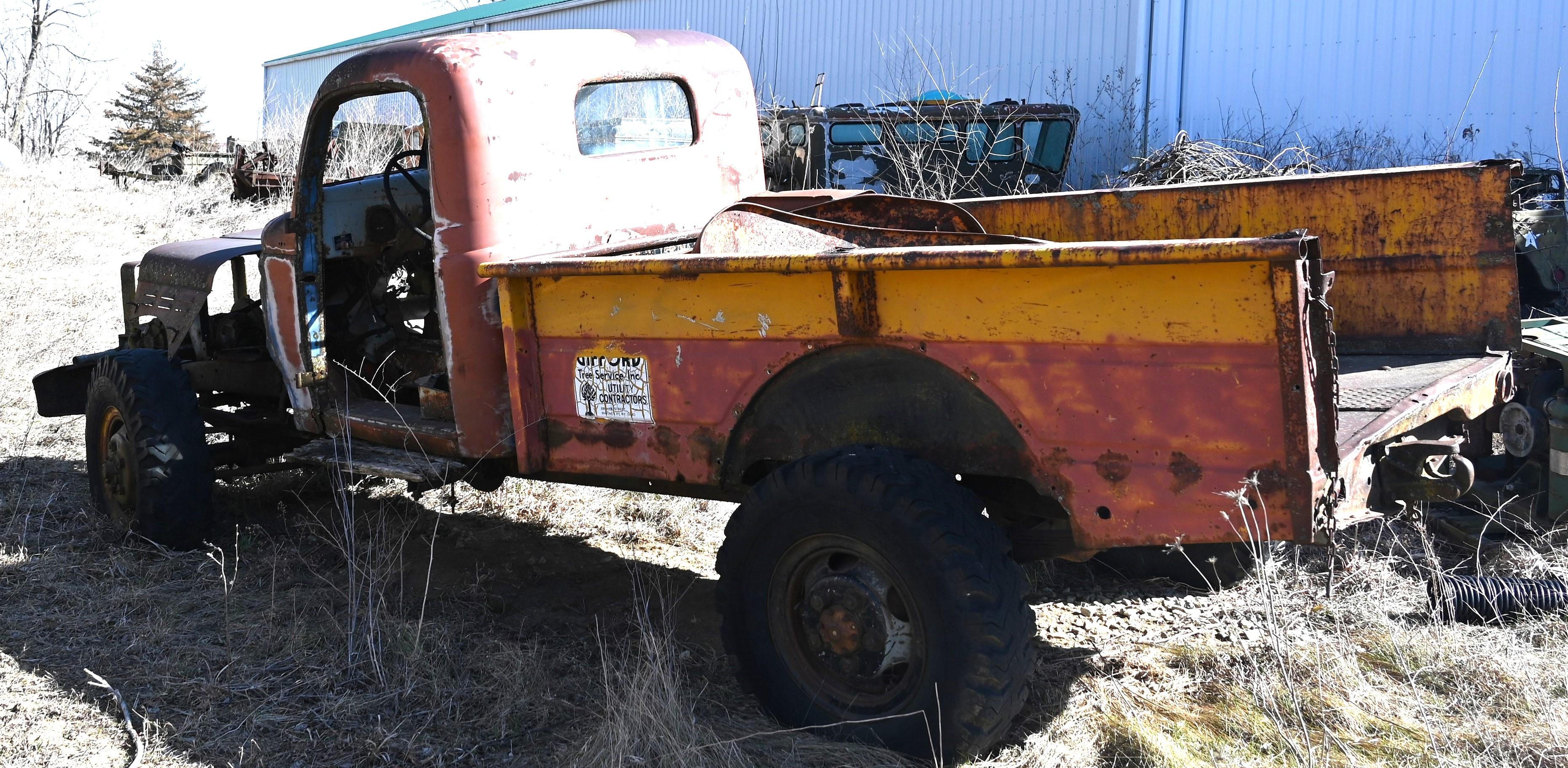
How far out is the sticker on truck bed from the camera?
3371 millimetres

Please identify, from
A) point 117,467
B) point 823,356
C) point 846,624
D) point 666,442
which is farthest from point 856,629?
point 117,467

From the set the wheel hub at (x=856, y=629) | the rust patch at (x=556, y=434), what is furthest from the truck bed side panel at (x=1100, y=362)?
the rust patch at (x=556, y=434)

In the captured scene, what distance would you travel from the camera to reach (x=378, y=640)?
3613 mm

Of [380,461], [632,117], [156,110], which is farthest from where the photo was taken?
[156,110]

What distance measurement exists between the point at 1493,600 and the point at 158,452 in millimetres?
4637

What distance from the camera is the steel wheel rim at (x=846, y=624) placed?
2.85 metres

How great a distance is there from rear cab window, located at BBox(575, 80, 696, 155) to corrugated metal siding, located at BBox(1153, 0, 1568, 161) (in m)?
6.98

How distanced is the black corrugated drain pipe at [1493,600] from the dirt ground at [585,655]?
54 mm

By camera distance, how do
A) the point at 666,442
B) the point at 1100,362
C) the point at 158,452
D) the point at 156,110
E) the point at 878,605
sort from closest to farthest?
the point at 1100,362
the point at 878,605
the point at 666,442
the point at 158,452
the point at 156,110

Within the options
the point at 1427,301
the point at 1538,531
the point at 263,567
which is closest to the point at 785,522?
the point at 1427,301

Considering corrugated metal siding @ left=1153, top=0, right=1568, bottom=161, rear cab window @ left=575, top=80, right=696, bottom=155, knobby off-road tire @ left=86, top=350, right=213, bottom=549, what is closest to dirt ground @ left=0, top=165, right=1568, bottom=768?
knobby off-road tire @ left=86, top=350, right=213, bottom=549

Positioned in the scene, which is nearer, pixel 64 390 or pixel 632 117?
pixel 632 117

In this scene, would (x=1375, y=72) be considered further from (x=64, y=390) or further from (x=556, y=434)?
(x=64, y=390)

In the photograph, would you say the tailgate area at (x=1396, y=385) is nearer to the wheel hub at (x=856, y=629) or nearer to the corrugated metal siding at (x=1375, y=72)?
the wheel hub at (x=856, y=629)
